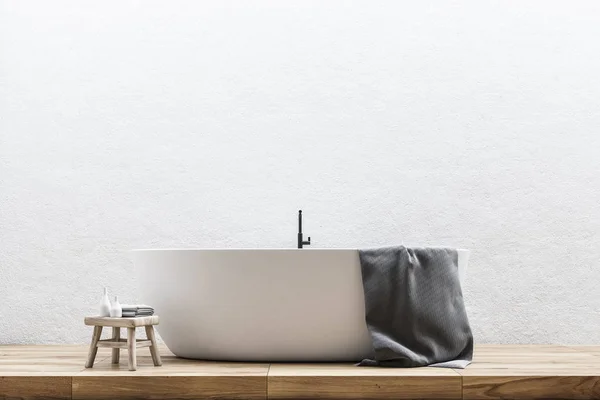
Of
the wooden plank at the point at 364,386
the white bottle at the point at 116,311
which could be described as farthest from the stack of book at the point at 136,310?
the wooden plank at the point at 364,386

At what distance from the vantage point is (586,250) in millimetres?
4375

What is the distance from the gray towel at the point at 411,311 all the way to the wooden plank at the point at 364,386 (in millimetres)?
312

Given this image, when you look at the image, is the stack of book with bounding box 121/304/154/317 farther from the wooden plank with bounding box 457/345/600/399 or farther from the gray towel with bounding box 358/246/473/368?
the wooden plank with bounding box 457/345/600/399

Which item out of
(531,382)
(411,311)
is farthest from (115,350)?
(531,382)

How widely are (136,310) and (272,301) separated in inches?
21.1

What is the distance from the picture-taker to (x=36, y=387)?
9.43ft

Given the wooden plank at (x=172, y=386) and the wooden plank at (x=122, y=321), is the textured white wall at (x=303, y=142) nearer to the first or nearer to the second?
the wooden plank at (x=122, y=321)

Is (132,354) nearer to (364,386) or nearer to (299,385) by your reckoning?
(299,385)

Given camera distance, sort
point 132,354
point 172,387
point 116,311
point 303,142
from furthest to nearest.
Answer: point 303,142 → point 116,311 → point 132,354 → point 172,387

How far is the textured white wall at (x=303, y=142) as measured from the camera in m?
4.36

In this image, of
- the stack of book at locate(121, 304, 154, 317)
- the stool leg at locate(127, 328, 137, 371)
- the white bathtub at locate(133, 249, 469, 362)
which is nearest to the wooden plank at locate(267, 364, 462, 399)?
the white bathtub at locate(133, 249, 469, 362)

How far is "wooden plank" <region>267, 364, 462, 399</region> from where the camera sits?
9.39 ft

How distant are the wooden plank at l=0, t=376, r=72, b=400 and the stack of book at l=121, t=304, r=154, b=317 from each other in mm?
436

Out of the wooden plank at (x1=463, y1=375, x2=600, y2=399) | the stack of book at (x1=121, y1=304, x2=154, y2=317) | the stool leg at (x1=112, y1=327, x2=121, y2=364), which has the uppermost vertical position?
the stack of book at (x1=121, y1=304, x2=154, y2=317)
